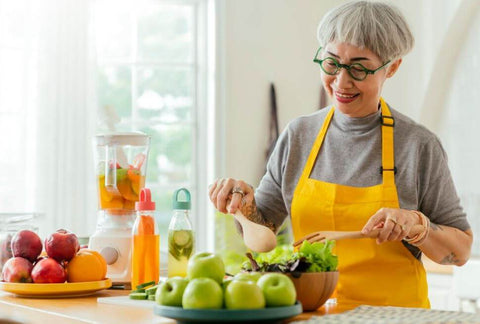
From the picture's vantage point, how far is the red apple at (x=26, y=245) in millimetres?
1947

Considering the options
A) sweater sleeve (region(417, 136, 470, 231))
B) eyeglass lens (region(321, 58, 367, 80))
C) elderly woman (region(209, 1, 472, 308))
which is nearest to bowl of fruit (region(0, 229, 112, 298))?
elderly woman (region(209, 1, 472, 308))

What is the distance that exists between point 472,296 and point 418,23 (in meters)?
1.74

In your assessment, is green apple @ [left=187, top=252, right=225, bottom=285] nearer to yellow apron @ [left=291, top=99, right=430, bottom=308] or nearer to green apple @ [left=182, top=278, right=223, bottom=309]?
green apple @ [left=182, top=278, right=223, bottom=309]

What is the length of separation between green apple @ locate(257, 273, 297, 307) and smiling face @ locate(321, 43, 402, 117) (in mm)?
846

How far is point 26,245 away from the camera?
195 centimetres

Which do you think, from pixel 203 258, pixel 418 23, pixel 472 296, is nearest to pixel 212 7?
pixel 418 23

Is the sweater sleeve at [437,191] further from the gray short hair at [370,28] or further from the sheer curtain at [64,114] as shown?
the sheer curtain at [64,114]

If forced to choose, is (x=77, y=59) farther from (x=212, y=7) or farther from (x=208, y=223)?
(x=208, y=223)

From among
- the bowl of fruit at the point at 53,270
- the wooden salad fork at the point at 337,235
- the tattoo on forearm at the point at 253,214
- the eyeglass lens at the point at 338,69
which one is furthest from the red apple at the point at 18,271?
the eyeglass lens at the point at 338,69

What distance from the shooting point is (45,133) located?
3.97 metres

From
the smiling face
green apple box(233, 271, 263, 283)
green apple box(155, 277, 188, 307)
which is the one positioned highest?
the smiling face

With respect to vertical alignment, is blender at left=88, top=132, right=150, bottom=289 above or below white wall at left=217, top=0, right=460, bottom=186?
below

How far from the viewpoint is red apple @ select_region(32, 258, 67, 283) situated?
1.90 metres

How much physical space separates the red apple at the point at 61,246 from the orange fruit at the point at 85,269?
1.0 inches
